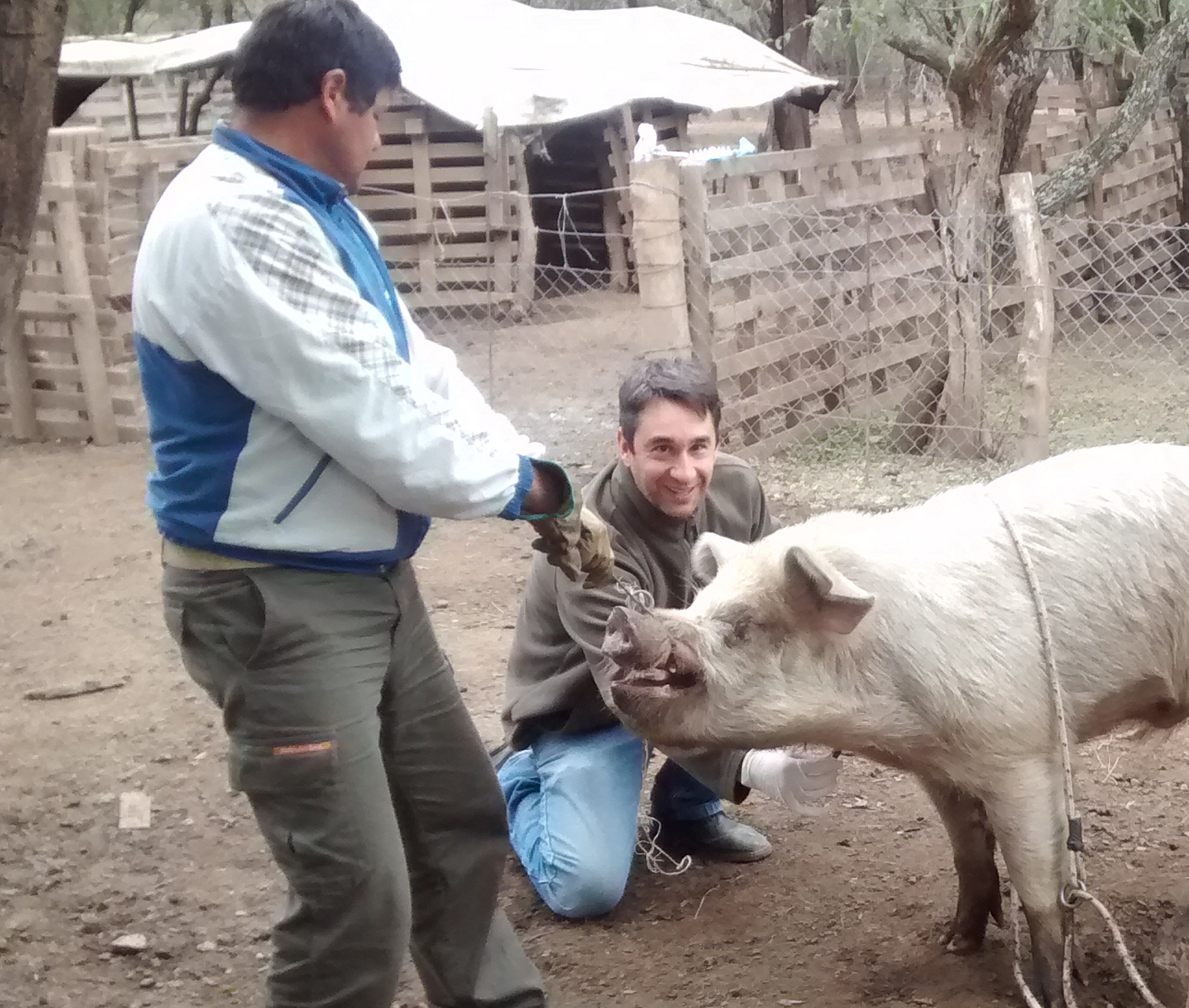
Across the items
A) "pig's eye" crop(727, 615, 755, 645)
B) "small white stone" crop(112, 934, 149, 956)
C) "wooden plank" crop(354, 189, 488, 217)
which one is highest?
"wooden plank" crop(354, 189, 488, 217)

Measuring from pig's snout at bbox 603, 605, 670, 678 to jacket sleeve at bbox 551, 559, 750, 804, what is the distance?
603 mm

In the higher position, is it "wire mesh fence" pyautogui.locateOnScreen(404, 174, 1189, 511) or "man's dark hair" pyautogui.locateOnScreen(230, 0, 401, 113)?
"man's dark hair" pyautogui.locateOnScreen(230, 0, 401, 113)

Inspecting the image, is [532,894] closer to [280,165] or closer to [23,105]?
[280,165]

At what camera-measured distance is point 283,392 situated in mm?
2133

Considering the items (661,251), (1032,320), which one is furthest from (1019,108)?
(661,251)

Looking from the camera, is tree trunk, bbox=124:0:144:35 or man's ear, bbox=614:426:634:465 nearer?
man's ear, bbox=614:426:634:465

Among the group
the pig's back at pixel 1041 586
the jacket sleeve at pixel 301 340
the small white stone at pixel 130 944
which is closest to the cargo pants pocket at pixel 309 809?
the jacket sleeve at pixel 301 340

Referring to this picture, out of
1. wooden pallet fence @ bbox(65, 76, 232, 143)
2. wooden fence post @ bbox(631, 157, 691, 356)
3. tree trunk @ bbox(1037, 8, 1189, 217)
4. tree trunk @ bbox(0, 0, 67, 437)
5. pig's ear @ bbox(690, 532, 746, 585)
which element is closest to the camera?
tree trunk @ bbox(0, 0, 67, 437)

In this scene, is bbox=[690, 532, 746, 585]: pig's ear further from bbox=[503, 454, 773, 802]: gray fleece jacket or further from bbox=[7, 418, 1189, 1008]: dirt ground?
bbox=[7, 418, 1189, 1008]: dirt ground

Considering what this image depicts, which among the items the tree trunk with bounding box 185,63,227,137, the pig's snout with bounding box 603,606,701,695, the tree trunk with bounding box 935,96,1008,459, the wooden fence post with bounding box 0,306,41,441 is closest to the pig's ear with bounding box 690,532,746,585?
the pig's snout with bounding box 603,606,701,695

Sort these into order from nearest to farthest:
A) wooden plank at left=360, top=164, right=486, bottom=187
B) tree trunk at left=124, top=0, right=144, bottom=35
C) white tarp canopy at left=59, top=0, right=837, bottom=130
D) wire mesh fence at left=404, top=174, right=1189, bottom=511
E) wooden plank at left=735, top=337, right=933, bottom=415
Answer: wire mesh fence at left=404, top=174, right=1189, bottom=511, wooden plank at left=735, top=337, right=933, bottom=415, white tarp canopy at left=59, top=0, right=837, bottom=130, wooden plank at left=360, top=164, right=486, bottom=187, tree trunk at left=124, top=0, right=144, bottom=35

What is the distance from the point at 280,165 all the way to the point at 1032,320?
516 centimetres

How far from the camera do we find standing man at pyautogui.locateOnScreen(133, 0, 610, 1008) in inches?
84.0

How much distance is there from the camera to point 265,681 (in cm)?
232
